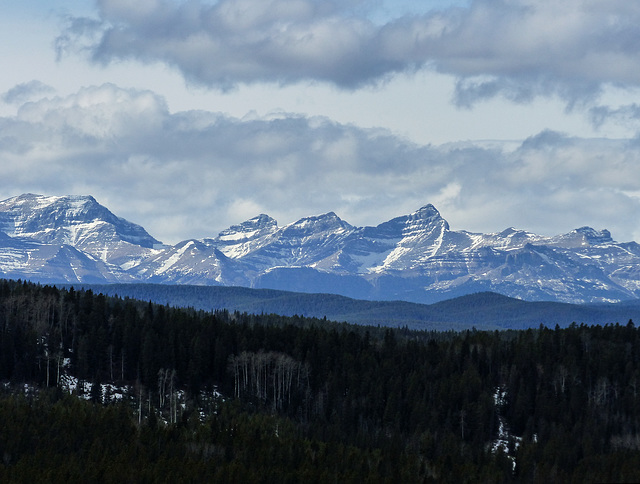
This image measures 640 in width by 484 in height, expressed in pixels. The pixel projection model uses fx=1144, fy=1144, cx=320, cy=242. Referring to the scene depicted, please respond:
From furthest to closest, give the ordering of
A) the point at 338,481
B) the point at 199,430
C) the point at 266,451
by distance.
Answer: the point at 199,430 → the point at 266,451 → the point at 338,481

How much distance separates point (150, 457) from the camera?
17325 cm

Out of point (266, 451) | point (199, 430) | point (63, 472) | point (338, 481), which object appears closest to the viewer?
point (63, 472)

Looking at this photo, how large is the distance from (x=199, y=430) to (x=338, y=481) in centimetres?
3778

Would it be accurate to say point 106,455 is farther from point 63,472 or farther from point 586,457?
point 586,457

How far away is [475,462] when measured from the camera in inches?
7849

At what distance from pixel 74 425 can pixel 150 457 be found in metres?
16.9

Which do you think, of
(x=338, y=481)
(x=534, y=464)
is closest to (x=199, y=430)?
(x=338, y=481)

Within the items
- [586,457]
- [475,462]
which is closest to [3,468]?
[475,462]

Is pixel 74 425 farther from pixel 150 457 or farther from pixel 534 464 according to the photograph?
pixel 534 464

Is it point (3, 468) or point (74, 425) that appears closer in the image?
point (3, 468)

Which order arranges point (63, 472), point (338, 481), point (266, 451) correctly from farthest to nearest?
point (266, 451), point (338, 481), point (63, 472)

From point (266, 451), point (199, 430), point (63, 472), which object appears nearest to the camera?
point (63, 472)

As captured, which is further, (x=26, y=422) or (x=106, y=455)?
(x=26, y=422)

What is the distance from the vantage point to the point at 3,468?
15500 cm
